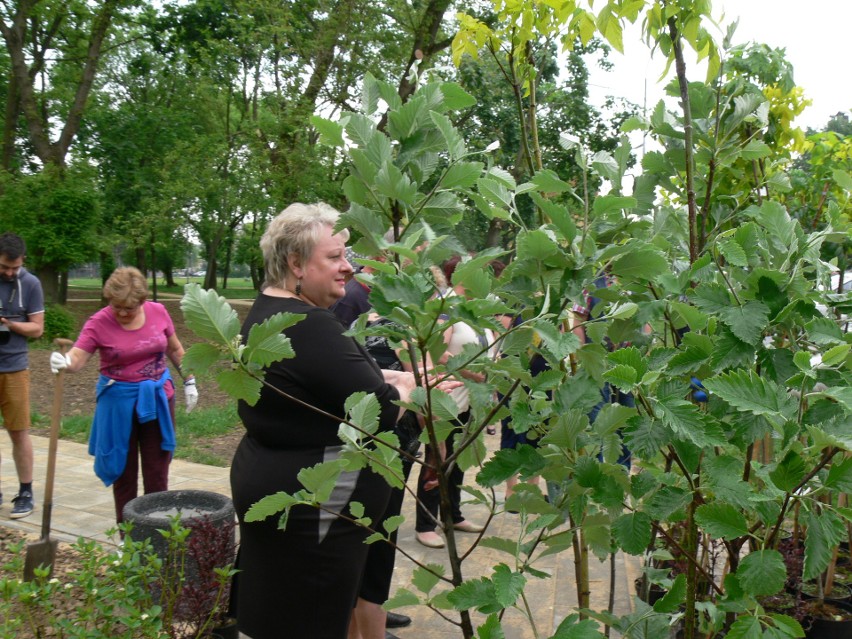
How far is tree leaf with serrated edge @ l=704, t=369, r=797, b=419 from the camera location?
1062 mm

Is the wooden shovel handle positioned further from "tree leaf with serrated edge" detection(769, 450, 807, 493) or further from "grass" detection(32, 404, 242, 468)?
"tree leaf with serrated edge" detection(769, 450, 807, 493)

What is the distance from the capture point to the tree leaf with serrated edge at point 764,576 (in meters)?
1.17

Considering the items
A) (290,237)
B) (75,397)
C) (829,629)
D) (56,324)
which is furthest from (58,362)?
(56,324)

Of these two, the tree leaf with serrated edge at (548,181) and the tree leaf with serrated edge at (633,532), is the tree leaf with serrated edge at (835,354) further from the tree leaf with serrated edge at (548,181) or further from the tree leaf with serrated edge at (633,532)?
the tree leaf with serrated edge at (548,181)

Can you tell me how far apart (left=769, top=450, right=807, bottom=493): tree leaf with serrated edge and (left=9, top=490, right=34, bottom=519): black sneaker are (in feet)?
17.8

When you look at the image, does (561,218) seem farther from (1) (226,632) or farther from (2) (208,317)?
(1) (226,632)

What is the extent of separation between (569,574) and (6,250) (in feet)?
14.5

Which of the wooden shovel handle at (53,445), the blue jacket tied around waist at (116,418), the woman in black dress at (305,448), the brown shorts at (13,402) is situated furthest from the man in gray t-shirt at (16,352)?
the woman in black dress at (305,448)

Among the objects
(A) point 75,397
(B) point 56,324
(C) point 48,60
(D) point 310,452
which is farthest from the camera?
(C) point 48,60

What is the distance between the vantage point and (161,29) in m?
20.5

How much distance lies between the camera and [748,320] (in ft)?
4.03

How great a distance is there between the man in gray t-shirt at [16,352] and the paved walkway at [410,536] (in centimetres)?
34

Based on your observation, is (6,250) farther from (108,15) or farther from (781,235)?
(108,15)

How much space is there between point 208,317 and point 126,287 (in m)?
3.38
